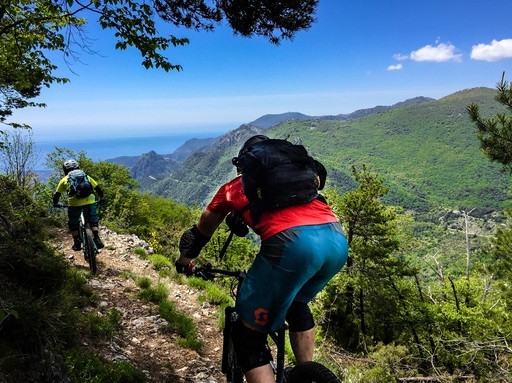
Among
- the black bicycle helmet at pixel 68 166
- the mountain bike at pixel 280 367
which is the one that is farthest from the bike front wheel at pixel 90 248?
the mountain bike at pixel 280 367

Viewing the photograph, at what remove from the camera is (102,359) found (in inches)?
190

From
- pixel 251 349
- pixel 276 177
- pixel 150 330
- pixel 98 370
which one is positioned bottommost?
pixel 150 330

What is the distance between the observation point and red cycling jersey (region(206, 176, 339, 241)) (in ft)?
7.88

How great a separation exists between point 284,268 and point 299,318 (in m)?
0.92

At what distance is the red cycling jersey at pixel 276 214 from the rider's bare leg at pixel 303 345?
105 cm

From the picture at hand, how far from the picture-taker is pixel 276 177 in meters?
2.49

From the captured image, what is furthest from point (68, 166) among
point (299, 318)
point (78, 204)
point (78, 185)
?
point (299, 318)

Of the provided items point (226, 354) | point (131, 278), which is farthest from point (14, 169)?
point (226, 354)

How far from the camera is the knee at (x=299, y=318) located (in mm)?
2980

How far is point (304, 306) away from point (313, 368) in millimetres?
628

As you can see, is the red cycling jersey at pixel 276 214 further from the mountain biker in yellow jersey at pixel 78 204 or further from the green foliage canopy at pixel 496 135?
the green foliage canopy at pixel 496 135

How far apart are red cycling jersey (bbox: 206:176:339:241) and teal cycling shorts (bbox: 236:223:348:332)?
0.05 meters

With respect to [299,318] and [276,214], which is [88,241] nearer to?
[299,318]

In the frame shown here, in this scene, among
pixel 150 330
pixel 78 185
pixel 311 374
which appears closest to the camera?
pixel 311 374
